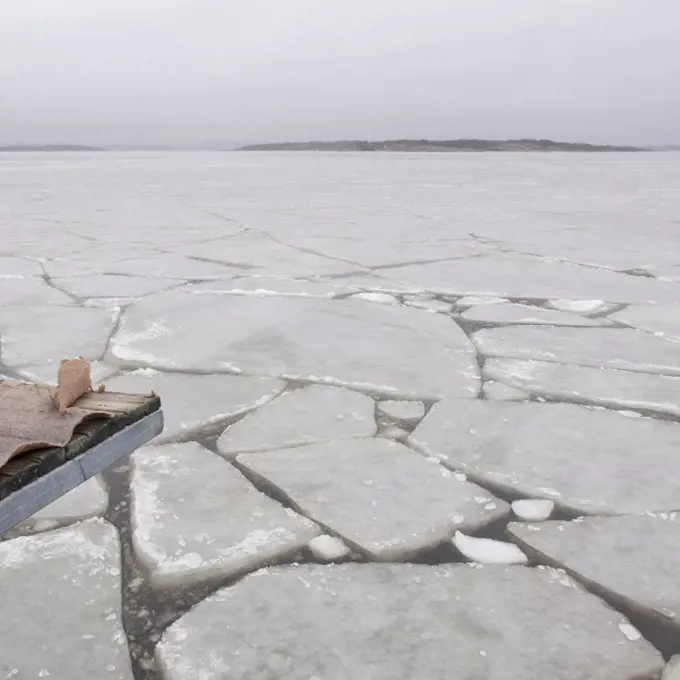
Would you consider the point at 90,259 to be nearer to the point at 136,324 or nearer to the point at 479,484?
the point at 136,324

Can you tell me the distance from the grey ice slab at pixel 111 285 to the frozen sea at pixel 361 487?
28 millimetres

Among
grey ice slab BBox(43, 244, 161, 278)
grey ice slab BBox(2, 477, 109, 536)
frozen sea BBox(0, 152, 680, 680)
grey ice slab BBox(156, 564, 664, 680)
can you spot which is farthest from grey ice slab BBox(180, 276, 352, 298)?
grey ice slab BBox(156, 564, 664, 680)

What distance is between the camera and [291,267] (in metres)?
3.62

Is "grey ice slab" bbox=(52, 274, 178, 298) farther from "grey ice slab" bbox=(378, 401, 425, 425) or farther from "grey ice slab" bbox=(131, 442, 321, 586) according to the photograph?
"grey ice slab" bbox=(131, 442, 321, 586)

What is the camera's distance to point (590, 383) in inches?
74.9

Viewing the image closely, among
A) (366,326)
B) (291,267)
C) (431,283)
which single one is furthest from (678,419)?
(291,267)

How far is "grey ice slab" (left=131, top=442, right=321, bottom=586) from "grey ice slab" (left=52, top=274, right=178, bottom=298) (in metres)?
1.73

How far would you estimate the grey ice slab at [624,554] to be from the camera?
3.36ft

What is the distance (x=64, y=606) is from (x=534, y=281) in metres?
2.77

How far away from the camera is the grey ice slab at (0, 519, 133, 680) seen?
0.88 metres

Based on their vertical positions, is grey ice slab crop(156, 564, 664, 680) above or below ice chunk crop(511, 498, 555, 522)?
below

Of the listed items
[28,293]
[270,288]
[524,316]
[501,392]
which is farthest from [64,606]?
[28,293]

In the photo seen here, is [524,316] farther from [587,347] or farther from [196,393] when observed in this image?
[196,393]

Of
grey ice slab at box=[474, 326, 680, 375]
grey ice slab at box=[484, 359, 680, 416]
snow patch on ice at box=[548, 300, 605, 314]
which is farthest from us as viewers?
snow patch on ice at box=[548, 300, 605, 314]
